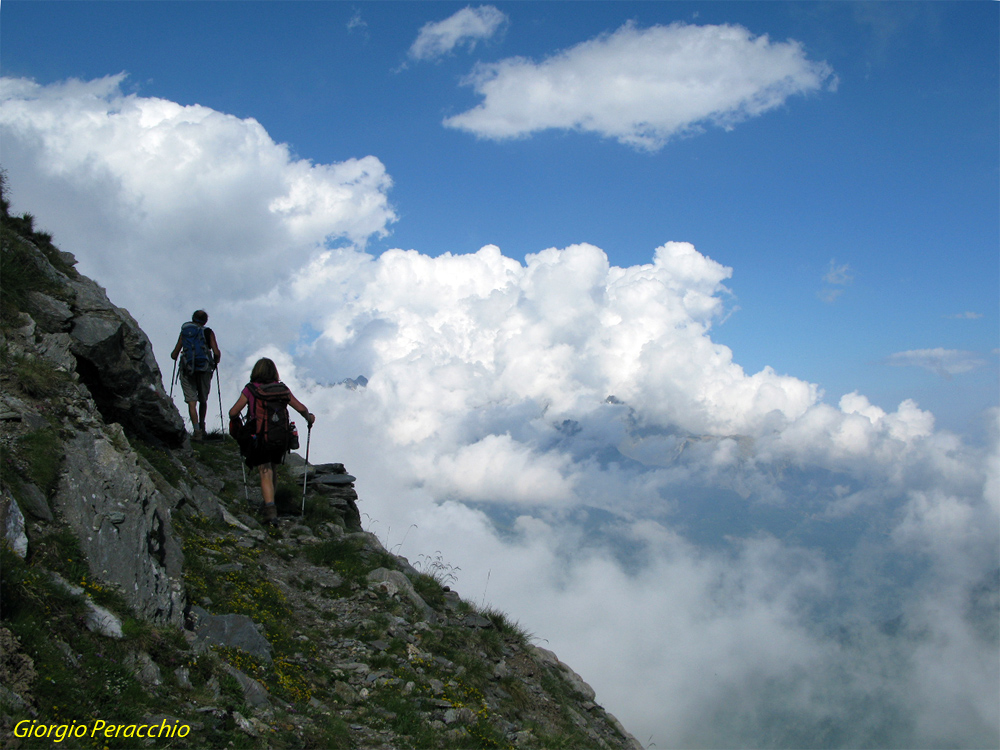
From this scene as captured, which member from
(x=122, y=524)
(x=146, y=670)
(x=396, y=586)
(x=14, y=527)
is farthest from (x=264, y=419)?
(x=146, y=670)

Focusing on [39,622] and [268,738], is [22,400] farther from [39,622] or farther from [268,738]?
[268,738]

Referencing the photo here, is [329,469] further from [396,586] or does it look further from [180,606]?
[180,606]

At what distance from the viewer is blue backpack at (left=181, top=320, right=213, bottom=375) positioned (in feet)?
52.7

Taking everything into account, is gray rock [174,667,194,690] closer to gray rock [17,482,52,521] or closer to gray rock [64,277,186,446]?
gray rock [17,482,52,521]

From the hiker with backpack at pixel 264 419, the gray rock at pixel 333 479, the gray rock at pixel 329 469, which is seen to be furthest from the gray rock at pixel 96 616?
the gray rock at pixel 329 469

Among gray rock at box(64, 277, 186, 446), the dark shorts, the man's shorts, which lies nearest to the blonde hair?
the dark shorts

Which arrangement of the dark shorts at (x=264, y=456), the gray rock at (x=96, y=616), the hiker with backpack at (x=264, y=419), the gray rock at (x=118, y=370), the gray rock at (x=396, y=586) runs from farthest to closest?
the dark shorts at (x=264, y=456)
the hiker with backpack at (x=264, y=419)
the gray rock at (x=118, y=370)
the gray rock at (x=396, y=586)
the gray rock at (x=96, y=616)

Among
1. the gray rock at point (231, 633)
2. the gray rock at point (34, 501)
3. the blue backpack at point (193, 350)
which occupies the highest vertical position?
the blue backpack at point (193, 350)

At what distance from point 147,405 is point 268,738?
Answer: 8998 millimetres

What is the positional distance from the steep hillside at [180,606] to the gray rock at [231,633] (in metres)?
0.03

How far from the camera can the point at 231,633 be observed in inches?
323

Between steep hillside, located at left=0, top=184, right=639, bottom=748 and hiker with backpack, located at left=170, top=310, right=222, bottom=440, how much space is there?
1.61 metres

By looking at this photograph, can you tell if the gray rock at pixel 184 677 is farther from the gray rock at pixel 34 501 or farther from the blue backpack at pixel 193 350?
the blue backpack at pixel 193 350

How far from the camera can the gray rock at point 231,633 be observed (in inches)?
314
